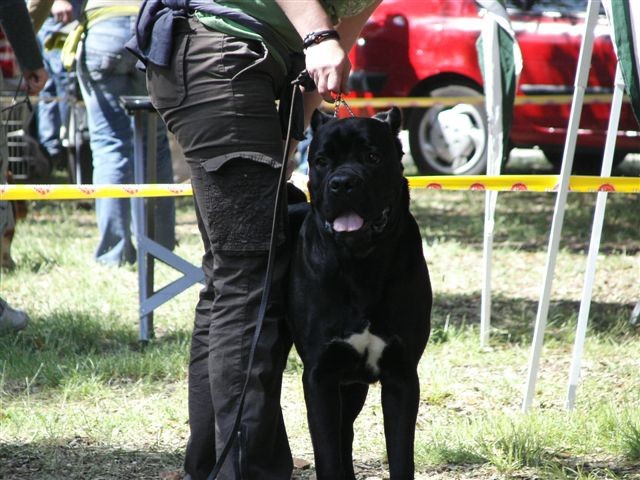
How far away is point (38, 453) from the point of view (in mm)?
3582

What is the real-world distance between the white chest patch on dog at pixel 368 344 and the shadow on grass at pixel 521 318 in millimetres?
2317

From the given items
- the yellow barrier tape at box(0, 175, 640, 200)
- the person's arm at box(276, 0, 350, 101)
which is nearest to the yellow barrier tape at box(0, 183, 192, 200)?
the yellow barrier tape at box(0, 175, 640, 200)

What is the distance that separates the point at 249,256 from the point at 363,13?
2.49ft

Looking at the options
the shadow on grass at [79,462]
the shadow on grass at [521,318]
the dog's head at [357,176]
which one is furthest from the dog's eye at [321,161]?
the shadow on grass at [521,318]

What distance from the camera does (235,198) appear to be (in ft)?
8.81

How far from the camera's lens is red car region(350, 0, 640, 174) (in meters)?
9.76

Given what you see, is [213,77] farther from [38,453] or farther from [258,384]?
[38,453]

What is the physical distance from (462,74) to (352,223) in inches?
309

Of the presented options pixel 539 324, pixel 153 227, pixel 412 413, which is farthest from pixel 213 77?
pixel 153 227

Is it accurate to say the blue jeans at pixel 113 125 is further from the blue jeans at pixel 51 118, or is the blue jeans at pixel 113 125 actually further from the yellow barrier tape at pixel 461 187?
the blue jeans at pixel 51 118

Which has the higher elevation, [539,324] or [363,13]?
[363,13]

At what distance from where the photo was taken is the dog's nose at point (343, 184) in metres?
2.58

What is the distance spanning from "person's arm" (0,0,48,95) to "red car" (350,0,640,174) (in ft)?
17.7

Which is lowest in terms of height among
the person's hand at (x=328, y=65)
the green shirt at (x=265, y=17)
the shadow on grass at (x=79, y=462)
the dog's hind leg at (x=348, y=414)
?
the shadow on grass at (x=79, y=462)
